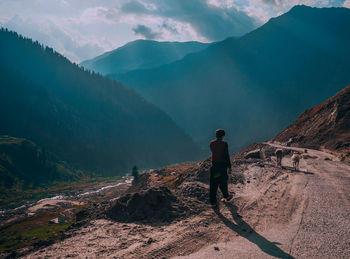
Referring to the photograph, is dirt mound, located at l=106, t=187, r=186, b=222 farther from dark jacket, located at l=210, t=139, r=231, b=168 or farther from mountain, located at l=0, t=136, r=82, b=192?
mountain, located at l=0, t=136, r=82, b=192

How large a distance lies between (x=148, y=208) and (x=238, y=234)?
3.29m

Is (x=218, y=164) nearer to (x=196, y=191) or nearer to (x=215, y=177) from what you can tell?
(x=215, y=177)

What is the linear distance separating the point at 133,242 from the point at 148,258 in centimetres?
93

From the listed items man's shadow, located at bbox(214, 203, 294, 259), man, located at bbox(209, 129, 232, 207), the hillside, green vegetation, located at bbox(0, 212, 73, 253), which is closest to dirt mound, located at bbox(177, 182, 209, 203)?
the hillside

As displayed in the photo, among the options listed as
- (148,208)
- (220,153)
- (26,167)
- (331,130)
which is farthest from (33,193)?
(220,153)

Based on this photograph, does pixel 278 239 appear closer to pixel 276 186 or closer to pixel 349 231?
pixel 349 231

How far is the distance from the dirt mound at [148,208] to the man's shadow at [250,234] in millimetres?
1542

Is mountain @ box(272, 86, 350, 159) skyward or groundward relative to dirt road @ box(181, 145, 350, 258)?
skyward

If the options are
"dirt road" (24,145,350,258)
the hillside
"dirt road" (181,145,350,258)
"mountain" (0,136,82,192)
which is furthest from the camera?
"mountain" (0,136,82,192)

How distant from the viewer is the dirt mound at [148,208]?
840cm

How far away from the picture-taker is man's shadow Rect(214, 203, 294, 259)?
5.79 meters

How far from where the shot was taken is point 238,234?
22.6 feet

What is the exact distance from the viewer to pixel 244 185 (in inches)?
494

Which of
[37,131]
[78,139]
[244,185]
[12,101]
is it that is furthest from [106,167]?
[244,185]
